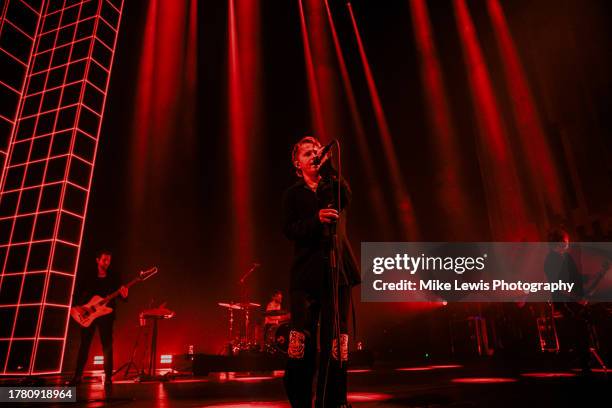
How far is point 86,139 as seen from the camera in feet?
19.5

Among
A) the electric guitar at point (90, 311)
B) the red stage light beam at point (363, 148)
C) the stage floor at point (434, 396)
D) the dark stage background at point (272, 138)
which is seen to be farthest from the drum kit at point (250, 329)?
the red stage light beam at point (363, 148)

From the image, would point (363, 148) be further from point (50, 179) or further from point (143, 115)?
point (50, 179)

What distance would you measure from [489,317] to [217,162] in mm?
7182

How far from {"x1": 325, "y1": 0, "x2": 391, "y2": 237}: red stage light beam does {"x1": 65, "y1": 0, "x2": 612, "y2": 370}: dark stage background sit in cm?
14

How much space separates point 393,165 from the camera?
34.8 ft

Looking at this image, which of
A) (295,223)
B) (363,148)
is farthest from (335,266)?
(363,148)

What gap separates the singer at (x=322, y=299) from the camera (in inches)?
68.4

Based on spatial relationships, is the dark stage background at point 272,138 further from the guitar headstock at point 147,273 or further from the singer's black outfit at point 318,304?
the singer's black outfit at point 318,304

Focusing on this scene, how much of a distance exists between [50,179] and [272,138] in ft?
16.0

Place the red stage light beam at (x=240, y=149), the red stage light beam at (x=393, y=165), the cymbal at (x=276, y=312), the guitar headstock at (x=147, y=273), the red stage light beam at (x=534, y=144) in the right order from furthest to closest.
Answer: the red stage light beam at (x=393, y=165) → the red stage light beam at (x=534, y=144) → the red stage light beam at (x=240, y=149) → the cymbal at (x=276, y=312) → the guitar headstock at (x=147, y=273)

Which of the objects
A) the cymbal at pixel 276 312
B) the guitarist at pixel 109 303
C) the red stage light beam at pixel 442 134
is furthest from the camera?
the red stage light beam at pixel 442 134

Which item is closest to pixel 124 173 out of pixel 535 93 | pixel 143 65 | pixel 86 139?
pixel 86 139

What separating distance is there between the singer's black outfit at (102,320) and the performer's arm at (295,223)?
3880 mm

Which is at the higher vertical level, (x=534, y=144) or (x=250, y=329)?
(x=534, y=144)
